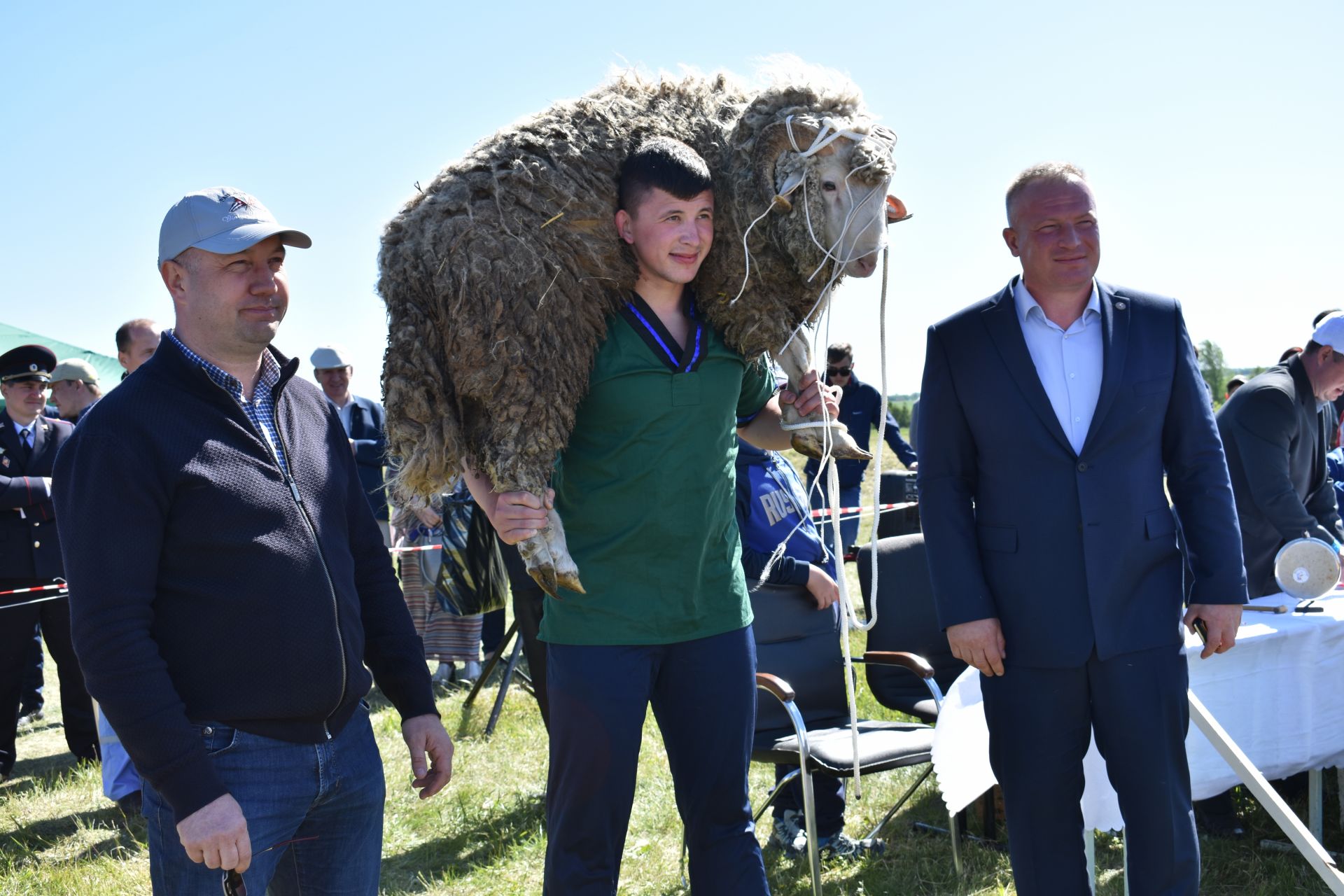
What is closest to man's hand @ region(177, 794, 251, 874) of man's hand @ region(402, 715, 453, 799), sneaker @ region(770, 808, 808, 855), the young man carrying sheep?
man's hand @ region(402, 715, 453, 799)

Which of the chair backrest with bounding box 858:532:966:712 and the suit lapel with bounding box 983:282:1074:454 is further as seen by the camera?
the chair backrest with bounding box 858:532:966:712

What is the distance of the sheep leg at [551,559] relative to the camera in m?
2.25

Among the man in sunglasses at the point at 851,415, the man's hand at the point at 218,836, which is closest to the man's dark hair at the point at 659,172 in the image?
the man's hand at the point at 218,836

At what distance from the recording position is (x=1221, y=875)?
365 cm

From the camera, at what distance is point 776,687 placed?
149 inches

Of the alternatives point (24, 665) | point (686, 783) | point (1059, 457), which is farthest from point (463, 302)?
point (24, 665)

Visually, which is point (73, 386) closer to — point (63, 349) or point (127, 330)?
point (127, 330)

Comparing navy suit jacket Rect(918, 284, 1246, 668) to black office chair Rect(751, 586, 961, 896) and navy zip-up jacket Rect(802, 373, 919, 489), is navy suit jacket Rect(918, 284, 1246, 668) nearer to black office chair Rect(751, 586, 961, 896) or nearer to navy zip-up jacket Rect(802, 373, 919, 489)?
black office chair Rect(751, 586, 961, 896)

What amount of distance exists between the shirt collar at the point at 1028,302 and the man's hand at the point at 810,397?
2.07ft

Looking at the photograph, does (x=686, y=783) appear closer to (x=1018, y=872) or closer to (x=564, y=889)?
(x=564, y=889)

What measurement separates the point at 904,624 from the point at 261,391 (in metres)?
3.19

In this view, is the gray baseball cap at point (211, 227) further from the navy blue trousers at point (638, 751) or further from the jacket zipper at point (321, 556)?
the navy blue trousers at point (638, 751)

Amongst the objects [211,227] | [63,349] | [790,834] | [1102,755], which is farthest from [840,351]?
[63,349]

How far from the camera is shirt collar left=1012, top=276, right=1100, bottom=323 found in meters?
2.82
